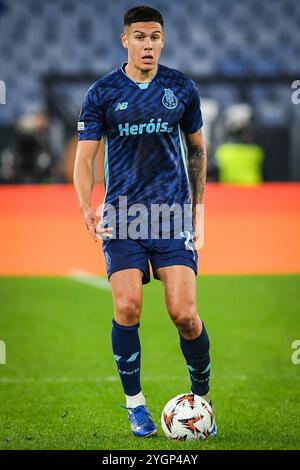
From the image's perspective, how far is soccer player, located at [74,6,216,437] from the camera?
232 inches

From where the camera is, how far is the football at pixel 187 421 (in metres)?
5.79

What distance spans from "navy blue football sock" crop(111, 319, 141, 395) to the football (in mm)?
250

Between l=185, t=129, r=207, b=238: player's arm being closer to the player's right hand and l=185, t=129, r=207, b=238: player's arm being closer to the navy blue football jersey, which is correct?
the navy blue football jersey

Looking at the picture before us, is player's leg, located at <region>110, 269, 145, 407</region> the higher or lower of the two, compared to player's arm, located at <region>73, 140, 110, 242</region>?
lower

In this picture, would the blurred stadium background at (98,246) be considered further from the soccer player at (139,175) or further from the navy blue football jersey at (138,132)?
the navy blue football jersey at (138,132)

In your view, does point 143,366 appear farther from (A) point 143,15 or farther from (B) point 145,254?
(A) point 143,15

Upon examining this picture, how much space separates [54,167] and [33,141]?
64 centimetres

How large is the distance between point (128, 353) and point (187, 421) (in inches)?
19.9

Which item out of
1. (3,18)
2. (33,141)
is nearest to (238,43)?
(3,18)

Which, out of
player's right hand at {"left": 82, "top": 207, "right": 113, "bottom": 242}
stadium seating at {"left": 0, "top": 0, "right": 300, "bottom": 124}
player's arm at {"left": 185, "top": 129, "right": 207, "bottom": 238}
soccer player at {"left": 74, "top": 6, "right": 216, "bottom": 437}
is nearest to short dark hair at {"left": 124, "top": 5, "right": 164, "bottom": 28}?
soccer player at {"left": 74, "top": 6, "right": 216, "bottom": 437}

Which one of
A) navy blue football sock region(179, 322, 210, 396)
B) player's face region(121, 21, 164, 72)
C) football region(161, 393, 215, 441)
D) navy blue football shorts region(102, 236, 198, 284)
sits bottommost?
football region(161, 393, 215, 441)

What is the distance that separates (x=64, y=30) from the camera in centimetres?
2536

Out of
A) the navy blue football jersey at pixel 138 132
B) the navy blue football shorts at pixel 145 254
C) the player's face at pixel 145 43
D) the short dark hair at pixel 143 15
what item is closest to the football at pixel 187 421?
the navy blue football shorts at pixel 145 254

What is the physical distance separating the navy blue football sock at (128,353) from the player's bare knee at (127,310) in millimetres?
37
